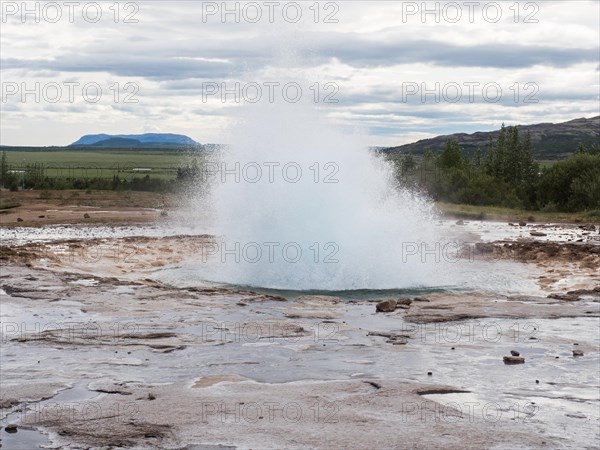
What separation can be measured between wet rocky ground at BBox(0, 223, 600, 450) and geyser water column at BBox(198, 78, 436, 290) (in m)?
1.63

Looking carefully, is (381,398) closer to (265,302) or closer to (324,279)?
(265,302)

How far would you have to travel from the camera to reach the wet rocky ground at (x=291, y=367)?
1019 centimetres

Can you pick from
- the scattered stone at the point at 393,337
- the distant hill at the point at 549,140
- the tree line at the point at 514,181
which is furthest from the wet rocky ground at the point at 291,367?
the distant hill at the point at 549,140

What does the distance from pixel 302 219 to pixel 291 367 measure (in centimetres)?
1074

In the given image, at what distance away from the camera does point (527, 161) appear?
6869 centimetres

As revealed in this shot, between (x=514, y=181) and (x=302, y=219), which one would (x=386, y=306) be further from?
(x=514, y=181)

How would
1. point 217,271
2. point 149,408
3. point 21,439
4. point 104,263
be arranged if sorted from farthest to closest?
point 104,263 < point 217,271 < point 149,408 < point 21,439

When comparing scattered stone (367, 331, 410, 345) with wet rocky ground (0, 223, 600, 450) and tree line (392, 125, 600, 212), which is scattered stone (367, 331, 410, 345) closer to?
wet rocky ground (0, 223, 600, 450)

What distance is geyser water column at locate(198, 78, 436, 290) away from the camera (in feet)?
74.2

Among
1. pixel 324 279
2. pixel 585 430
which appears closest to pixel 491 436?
pixel 585 430

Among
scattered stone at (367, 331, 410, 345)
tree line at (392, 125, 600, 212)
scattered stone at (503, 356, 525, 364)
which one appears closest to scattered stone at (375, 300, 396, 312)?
scattered stone at (367, 331, 410, 345)

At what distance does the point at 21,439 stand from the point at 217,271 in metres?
13.9

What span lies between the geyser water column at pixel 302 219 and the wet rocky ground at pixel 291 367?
1.63m

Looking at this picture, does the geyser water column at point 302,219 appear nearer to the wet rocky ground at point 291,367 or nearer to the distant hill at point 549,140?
the wet rocky ground at point 291,367
